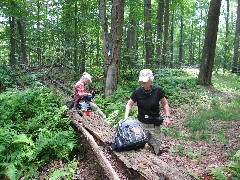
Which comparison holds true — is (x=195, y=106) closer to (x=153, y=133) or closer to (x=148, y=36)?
(x=148, y=36)

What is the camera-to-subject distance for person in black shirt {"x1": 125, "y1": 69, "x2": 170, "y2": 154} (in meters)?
6.14

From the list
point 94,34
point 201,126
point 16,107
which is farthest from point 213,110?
point 94,34

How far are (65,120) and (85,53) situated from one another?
11.6 meters

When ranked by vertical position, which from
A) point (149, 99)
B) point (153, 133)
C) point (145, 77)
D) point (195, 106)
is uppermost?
point (145, 77)

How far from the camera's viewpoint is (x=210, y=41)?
1653 centimetres

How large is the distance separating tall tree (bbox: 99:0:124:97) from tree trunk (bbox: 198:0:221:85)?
6.18 m

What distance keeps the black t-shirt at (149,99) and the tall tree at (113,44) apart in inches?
272

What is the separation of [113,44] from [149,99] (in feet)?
23.6

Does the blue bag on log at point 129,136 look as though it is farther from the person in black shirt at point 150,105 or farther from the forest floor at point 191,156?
the forest floor at point 191,156

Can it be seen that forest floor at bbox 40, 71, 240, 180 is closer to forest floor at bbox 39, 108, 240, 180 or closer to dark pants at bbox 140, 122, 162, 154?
forest floor at bbox 39, 108, 240, 180

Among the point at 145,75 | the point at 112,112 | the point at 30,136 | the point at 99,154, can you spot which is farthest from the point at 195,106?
the point at 30,136

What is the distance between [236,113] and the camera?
11.7 m

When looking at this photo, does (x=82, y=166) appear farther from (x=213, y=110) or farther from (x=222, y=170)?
(x=213, y=110)

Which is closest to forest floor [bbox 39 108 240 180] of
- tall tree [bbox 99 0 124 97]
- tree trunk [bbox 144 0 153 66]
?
tall tree [bbox 99 0 124 97]
